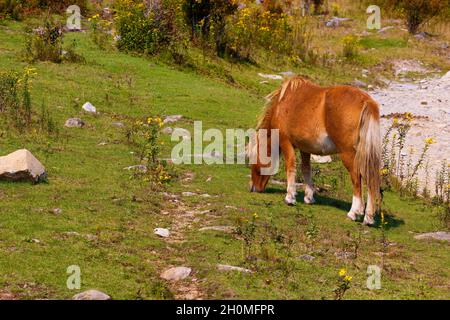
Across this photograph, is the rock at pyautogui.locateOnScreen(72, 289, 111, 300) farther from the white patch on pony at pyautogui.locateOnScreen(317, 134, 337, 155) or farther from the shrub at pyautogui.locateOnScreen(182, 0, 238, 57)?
the shrub at pyautogui.locateOnScreen(182, 0, 238, 57)

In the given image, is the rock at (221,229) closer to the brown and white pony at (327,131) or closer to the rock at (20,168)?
the brown and white pony at (327,131)

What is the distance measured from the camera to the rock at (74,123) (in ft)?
53.1

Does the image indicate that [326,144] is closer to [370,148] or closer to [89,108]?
[370,148]

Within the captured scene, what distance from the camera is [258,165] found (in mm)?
13312

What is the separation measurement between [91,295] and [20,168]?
454 centimetres

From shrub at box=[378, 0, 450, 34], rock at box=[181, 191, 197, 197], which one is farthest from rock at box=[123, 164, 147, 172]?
shrub at box=[378, 0, 450, 34]

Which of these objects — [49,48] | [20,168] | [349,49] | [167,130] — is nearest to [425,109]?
[349,49]

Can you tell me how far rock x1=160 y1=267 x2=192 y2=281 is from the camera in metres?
8.81

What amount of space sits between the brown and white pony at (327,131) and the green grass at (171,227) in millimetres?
466

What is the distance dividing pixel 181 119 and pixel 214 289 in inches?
403

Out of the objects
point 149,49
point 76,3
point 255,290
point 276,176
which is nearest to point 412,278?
point 255,290

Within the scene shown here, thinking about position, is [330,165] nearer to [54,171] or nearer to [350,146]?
[350,146]
